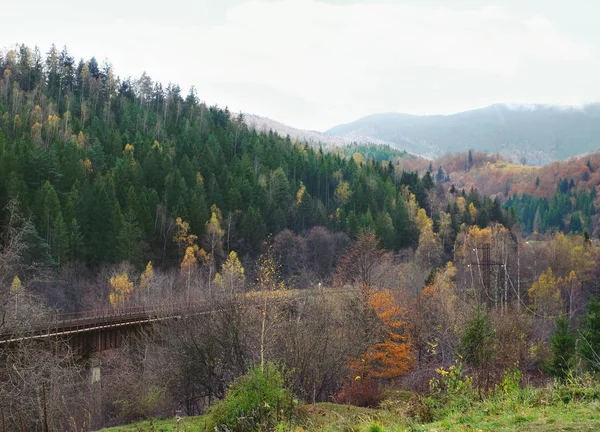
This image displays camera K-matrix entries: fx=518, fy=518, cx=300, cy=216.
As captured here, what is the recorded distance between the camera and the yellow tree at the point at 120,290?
50784 mm

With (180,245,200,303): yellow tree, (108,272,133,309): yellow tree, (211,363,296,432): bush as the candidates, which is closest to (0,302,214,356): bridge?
(211,363,296,432): bush

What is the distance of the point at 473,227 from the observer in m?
96.7

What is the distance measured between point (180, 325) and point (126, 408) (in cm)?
508

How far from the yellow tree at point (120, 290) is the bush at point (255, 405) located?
131ft

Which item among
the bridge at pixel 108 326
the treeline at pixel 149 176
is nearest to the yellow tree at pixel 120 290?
the treeline at pixel 149 176

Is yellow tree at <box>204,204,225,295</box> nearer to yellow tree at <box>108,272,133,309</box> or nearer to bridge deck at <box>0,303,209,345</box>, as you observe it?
yellow tree at <box>108,272,133,309</box>

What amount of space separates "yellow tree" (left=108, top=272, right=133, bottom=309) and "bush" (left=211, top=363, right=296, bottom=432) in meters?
39.8

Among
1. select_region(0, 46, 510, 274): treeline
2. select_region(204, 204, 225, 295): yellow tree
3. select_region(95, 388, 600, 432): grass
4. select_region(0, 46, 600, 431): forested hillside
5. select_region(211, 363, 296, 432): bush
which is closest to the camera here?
select_region(95, 388, 600, 432): grass

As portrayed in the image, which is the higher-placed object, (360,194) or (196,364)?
(360,194)

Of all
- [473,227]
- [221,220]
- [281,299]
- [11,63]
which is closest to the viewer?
[281,299]

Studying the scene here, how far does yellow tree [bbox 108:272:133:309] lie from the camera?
50.8 meters

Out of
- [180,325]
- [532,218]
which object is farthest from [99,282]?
[532,218]

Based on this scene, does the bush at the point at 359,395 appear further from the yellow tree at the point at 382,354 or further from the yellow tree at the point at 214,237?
the yellow tree at the point at 214,237

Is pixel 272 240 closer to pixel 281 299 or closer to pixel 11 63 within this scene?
pixel 281 299
